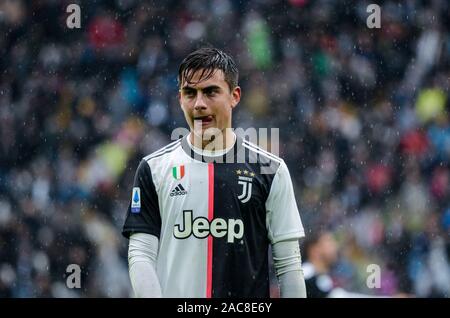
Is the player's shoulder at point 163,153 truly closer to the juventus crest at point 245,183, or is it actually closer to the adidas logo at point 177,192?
the adidas logo at point 177,192

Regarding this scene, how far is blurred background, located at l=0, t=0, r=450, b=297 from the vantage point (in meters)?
7.19

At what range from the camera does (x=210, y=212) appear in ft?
10.5

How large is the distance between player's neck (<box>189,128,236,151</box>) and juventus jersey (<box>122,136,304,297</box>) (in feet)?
0.08

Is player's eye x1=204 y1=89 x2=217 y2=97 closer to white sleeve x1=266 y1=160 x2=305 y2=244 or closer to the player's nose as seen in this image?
the player's nose

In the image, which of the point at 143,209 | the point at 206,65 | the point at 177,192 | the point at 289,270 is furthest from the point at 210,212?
the point at 206,65

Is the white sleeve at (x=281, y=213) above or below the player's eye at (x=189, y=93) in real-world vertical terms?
below

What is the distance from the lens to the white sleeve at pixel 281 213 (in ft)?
10.6

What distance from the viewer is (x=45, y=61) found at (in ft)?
25.3

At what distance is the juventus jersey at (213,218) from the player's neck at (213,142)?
0.03m

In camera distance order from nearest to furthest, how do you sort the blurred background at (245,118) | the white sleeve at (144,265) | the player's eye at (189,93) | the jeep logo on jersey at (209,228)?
1. the white sleeve at (144,265)
2. the jeep logo on jersey at (209,228)
3. the player's eye at (189,93)
4. the blurred background at (245,118)

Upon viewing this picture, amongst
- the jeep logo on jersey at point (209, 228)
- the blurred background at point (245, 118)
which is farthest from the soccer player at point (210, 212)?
the blurred background at point (245, 118)

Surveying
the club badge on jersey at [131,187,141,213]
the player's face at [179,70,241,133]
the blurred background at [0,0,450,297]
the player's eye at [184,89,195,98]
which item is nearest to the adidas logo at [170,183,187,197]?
the club badge on jersey at [131,187,141,213]

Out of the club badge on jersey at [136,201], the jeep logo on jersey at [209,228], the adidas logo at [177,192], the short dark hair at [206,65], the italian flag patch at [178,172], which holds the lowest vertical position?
the jeep logo on jersey at [209,228]
